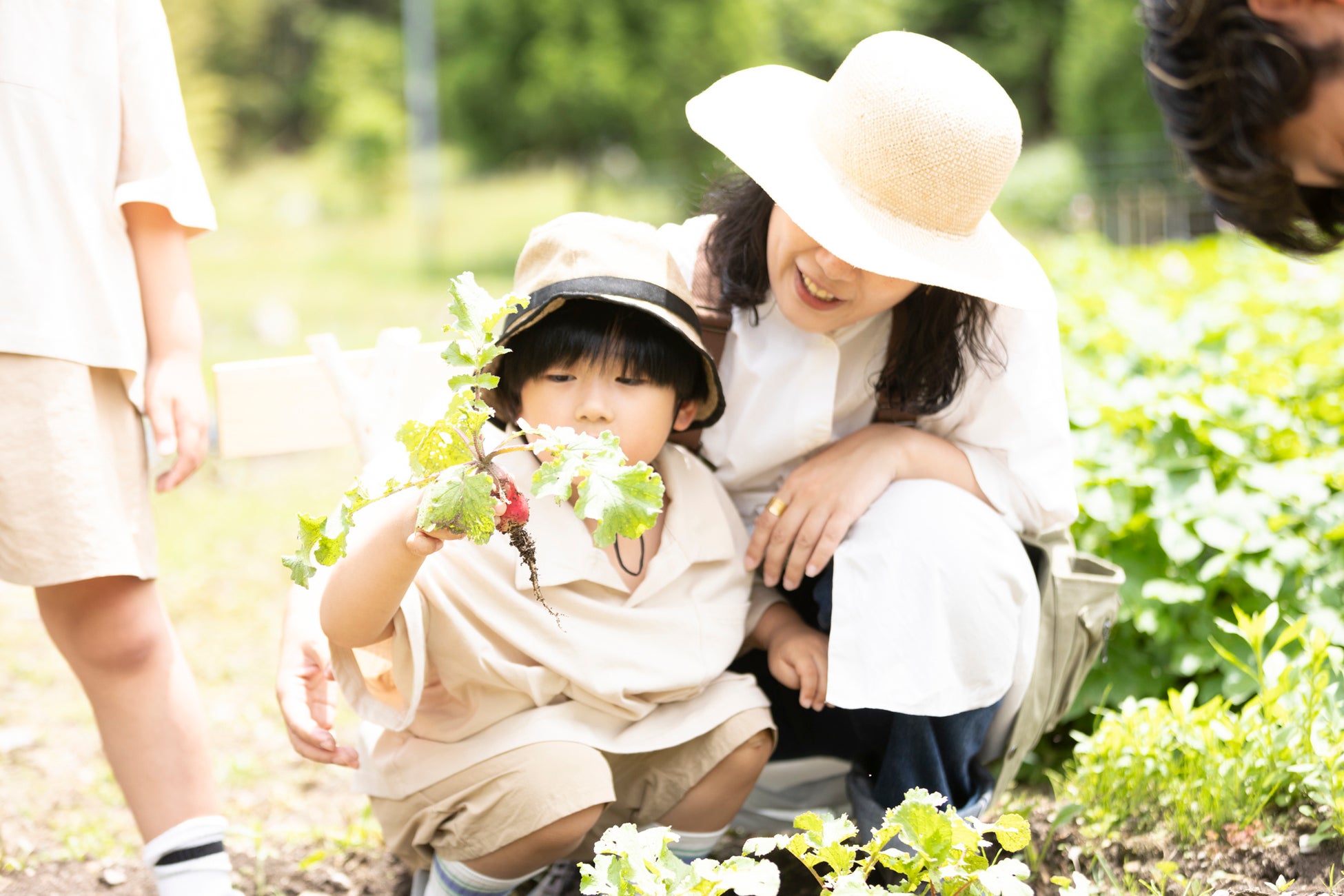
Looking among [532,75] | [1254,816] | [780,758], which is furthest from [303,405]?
[532,75]

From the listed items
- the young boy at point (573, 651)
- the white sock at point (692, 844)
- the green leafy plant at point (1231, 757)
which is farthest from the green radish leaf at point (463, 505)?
the green leafy plant at point (1231, 757)

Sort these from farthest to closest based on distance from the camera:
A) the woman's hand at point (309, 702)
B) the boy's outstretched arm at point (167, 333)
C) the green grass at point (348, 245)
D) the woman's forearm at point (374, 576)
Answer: the green grass at point (348, 245) < the boy's outstretched arm at point (167, 333) < the woman's hand at point (309, 702) < the woman's forearm at point (374, 576)

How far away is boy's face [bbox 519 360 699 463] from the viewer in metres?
1.68

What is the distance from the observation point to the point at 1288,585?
2.30m

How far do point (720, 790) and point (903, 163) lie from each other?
2.98 feet

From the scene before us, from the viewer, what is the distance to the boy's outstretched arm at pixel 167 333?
1.86 metres

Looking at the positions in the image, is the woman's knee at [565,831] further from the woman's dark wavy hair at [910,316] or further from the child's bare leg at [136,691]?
the woman's dark wavy hair at [910,316]

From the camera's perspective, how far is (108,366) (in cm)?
177

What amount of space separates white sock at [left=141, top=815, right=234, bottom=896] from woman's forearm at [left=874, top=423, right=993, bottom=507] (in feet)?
3.80

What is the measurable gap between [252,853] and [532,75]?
599 inches

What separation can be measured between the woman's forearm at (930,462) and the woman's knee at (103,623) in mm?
1145

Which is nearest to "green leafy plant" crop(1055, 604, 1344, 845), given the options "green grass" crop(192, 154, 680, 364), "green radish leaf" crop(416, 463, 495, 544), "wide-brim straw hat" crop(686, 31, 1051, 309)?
"wide-brim straw hat" crop(686, 31, 1051, 309)

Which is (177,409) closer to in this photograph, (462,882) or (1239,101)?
(462,882)

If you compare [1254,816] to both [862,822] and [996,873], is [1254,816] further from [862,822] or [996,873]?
[996,873]
